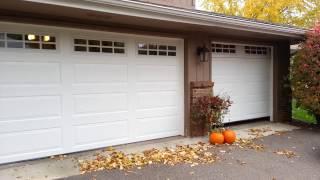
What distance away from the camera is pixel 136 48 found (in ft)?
21.0

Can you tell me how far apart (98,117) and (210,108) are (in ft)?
7.66

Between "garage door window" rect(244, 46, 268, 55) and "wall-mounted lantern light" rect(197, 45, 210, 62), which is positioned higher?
"garage door window" rect(244, 46, 268, 55)

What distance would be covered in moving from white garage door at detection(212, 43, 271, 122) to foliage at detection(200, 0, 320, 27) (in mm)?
8965

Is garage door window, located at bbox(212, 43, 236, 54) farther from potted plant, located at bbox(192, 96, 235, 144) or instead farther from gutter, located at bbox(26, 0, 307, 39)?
potted plant, located at bbox(192, 96, 235, 144)

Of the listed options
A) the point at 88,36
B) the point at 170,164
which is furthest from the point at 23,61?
the point at 170,164

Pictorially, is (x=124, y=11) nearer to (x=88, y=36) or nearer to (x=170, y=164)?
(x=88, y=36)

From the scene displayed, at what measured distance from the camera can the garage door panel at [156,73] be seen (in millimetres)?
6473

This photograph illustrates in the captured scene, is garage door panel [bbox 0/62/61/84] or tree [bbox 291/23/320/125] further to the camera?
tree [bbox 291/23/320/125]

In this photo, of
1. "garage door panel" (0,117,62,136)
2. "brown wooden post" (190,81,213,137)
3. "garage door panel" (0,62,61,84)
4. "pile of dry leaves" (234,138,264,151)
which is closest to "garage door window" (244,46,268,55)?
"brown wooden post" (190,81,213,137)

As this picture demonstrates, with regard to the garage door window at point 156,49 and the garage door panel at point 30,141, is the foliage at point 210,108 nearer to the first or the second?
the garage door window at point 156,49

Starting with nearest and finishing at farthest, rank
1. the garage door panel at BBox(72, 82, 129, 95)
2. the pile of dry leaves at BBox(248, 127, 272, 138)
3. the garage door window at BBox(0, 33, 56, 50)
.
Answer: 1. the garage door window at BBox(0, 33, 56, 50)
2. the garage door panel at BBox(72, 82, 129, 95)
3. the pile of dry leaves at BBox(248, 127, 272, 138)

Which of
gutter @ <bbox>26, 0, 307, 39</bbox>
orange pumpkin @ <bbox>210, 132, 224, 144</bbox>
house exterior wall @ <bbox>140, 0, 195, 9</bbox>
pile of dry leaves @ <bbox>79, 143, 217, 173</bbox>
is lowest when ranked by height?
pile of dry leaves @ <bbox>79, 143, 217, 173</bbox>

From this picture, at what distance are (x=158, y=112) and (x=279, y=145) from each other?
101 inches

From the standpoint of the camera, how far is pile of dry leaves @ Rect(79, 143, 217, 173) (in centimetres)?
505
